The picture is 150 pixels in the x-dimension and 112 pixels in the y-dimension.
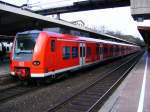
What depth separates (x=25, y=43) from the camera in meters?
13.9

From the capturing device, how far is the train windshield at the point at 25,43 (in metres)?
13.6

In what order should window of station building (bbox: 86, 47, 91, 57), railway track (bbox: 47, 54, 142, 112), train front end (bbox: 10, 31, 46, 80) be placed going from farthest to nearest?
window of station building (bbox: 86, 47, 91, 57)
train front end (bbox: 10, 31, 46, 80)
railway track (bbox: 47, 54, 142, 112)

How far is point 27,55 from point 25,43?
0.70m

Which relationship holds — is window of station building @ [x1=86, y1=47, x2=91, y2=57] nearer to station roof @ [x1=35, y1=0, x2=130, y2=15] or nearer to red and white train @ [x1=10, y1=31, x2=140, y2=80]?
red and white train @ [x1=10, y1=31, x2=140, y2=80]

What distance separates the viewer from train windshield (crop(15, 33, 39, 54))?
13626mm

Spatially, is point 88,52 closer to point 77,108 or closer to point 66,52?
point 66,52

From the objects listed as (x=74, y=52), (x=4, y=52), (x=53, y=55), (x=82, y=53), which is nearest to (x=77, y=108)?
(x=53, y=55)

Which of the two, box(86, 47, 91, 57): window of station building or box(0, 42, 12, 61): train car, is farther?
box(0, 42, 12, 61): train car

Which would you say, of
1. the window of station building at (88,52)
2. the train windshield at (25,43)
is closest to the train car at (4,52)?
the window of station building at (88,52)

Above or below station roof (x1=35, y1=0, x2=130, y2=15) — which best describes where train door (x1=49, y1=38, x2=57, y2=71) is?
below

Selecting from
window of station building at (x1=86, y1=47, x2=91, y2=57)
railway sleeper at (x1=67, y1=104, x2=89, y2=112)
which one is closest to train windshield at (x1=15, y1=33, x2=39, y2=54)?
railway sleeper at (x1=67, y1=104, x2=89, y2=112)

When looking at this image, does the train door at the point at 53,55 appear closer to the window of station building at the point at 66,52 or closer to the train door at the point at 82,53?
the window of station building at the point at 66,52

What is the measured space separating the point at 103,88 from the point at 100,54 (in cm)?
1115

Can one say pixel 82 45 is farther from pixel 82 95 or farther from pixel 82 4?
pixel 82 4
